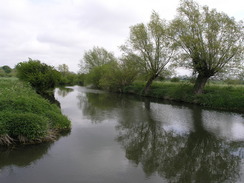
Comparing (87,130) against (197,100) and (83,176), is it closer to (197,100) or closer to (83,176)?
(83,176)

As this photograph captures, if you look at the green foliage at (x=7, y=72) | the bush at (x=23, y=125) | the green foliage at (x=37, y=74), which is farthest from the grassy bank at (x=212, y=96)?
the green foliage at (x=7, y=72)

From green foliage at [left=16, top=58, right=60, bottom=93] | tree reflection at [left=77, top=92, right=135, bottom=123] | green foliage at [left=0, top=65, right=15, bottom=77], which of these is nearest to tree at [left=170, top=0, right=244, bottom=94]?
tree reflection at [left=77, top=92, right=135, bottom=123]

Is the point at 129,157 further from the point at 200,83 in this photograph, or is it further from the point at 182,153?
the point at 200,83

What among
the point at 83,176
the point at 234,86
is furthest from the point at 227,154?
the point at 234,86

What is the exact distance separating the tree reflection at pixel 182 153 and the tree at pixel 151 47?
715 inches

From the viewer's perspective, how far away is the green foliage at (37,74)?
59.3ft

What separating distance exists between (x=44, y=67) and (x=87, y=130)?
A: 488 inches

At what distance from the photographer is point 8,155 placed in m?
6.05

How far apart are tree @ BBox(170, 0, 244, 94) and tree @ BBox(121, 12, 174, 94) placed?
16.3 ft

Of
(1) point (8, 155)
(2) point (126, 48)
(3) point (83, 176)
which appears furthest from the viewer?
(2) point (126, 48)

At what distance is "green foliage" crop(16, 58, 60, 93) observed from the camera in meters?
18.1

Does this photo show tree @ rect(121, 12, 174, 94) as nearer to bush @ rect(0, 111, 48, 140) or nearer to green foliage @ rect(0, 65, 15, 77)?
bush @ rect(0, 111, 48, 140)

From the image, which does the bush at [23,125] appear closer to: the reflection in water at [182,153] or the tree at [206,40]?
the reflection in water at [182,153]

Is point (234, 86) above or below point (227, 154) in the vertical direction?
above
